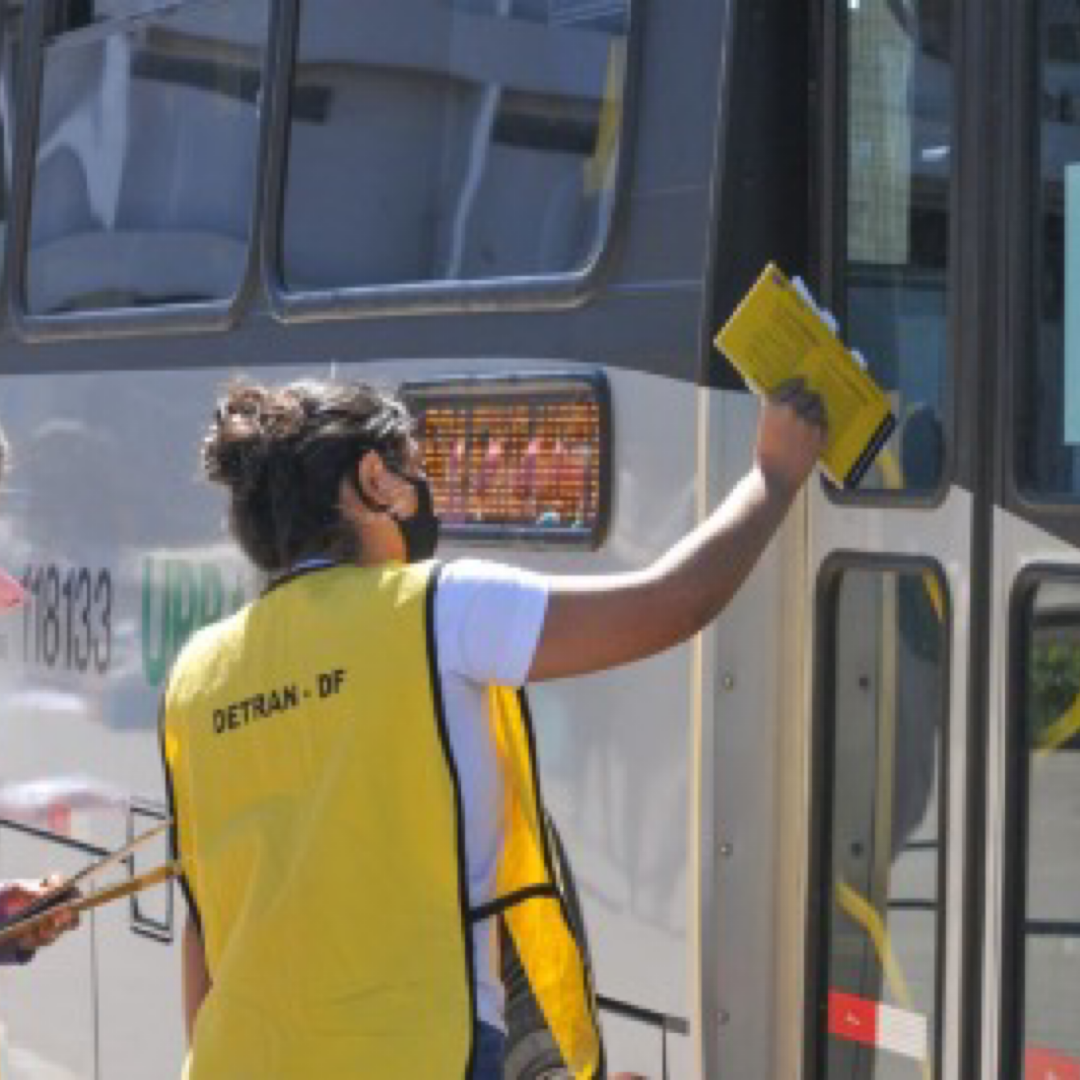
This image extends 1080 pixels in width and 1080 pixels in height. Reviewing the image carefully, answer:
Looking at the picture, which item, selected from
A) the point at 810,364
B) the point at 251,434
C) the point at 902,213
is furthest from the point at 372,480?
the point at 902,213

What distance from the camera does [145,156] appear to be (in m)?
5.35

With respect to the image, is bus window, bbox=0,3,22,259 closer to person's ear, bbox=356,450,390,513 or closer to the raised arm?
person's ear, bbox=356,450,390,513

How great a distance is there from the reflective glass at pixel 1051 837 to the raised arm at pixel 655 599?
1.41ft

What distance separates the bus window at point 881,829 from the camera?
346 cm

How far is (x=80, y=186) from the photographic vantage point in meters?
5.60

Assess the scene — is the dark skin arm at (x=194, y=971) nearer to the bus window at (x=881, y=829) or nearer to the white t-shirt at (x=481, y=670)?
the white t-shirt at (x=481, y=670)

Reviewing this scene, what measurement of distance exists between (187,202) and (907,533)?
214 cm

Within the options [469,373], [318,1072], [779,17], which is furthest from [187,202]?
[318,1072]

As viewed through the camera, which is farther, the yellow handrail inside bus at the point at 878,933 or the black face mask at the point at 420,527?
the yellow handrail inside bus at the point at 878,933

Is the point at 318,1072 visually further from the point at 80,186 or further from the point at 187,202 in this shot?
the point at 80,186

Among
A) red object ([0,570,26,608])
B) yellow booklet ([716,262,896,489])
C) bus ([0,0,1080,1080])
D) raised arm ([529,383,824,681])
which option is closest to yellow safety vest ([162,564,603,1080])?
raised arm ([529,383,824,681])

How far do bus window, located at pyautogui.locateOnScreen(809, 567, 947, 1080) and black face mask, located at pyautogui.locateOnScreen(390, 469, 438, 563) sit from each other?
576 millimetres

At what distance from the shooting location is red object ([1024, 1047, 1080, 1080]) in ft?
10.7

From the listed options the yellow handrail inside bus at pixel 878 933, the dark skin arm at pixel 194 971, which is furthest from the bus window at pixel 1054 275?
the dark skin arm at pixel 194 971
